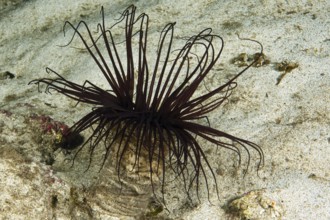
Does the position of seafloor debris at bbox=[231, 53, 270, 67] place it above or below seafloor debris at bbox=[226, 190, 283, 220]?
above

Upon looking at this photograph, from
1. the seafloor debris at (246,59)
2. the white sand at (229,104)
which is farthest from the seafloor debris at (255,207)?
the seafloor debris at (246,59)

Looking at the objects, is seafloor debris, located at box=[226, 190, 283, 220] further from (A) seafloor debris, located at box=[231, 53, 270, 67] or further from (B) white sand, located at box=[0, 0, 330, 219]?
(A) seafloor debris, located at box=[231, 53, 270, 67]

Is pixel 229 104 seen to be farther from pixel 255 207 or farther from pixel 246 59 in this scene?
pixel 255 207

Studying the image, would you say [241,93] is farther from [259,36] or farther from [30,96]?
[30,96]

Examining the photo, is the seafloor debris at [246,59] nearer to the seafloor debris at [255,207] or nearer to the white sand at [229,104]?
the white sand at [229,104]

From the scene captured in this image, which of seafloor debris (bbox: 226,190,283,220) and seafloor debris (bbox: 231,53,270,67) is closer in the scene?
seafloor debris (bbox: 226,190,283,220)

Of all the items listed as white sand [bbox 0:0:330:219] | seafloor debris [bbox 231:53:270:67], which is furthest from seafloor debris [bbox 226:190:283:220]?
seafloor debris [bbox 231:53:270:67]

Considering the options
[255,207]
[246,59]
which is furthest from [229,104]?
[255,207]

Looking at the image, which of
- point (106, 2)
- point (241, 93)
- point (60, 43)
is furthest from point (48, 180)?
point (106, 2)

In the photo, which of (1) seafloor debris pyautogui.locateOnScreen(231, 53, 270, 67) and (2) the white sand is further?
(1) seafloor debris pyautogui.locateOnScreen(231, 53, 270, 67)
